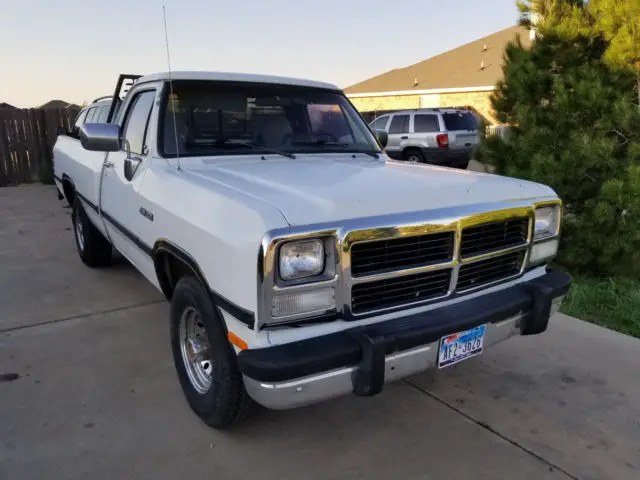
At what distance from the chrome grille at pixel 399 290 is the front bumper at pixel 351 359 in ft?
0.27

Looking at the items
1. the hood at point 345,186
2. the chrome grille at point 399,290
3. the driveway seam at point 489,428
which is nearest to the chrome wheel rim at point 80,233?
the hood at point 345,186

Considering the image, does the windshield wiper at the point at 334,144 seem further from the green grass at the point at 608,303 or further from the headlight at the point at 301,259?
the green grass at the point at 608,303

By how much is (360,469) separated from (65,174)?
5.29 meters

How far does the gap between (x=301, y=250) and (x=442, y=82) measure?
2687 cm

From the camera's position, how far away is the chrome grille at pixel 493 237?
106 inches

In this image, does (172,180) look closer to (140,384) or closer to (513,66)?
(140,384)

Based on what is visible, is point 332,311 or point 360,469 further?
point 360,469

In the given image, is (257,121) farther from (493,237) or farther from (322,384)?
(322,384)

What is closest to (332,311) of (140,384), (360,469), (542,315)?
(360,469)

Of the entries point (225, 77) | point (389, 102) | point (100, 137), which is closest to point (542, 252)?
point (225, 77)

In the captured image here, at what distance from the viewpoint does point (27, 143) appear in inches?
537

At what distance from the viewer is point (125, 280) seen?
555 cm

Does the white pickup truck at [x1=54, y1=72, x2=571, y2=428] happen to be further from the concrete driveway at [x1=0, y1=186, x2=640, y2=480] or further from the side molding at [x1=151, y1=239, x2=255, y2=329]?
the concrete driveway at [x1=0, y1=186, x2=640, y2=480]

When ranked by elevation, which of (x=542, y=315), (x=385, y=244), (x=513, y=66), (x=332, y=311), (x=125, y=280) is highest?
(x=513, y=66)
